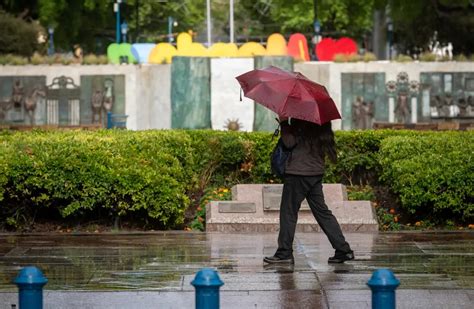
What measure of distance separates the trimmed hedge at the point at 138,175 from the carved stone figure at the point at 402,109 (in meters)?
18.8

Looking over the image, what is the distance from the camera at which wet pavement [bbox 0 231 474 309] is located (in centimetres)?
938

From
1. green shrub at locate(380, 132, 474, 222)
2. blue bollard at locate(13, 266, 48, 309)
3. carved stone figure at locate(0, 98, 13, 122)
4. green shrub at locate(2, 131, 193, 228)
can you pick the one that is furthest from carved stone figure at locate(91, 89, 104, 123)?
blue bollard at locate(13, 266, 48, 309)

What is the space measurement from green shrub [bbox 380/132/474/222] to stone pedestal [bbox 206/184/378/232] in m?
0.58

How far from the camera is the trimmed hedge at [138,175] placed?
14.5 meters

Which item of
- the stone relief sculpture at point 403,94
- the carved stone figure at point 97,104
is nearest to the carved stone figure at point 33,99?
the carved stone figure at point 97,104

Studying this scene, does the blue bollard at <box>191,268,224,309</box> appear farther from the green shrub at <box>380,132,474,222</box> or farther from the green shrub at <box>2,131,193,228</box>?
the green shrub at <box>380,132,474,222</box>

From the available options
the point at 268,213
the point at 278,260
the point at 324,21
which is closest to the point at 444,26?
the point at 324,21

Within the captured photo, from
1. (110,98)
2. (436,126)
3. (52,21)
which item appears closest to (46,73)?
(110,98)

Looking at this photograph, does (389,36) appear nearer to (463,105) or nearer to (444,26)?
(444,26)

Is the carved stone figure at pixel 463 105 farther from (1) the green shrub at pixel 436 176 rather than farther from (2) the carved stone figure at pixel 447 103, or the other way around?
(1) the green shrub at pixel 436 176

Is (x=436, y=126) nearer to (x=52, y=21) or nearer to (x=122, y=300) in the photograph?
(x=52, y=21)

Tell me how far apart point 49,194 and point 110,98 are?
2159 cm

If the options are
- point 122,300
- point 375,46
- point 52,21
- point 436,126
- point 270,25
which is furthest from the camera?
point 270,25

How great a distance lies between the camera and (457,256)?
12.0m
